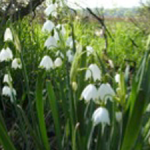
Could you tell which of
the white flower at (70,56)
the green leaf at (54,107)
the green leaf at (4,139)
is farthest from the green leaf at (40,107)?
the white flower at (70,56)

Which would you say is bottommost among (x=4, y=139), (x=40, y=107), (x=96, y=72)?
(x=4, y=139)

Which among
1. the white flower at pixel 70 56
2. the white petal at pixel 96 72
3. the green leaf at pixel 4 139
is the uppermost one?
the white flower at pixel 70 56

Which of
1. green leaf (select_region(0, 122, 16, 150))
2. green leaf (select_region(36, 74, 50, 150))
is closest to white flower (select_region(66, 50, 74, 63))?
green leaf (select_region(36, 74, 50, 150))

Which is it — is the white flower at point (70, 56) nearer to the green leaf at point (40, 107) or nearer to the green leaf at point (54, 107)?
the green leaf at point (54, 107)

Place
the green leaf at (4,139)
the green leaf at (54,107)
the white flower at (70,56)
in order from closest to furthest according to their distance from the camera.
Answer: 1. the green leaf at (4,139)
2. the green leaf at (54,107)
3. the white flower at (70,56)

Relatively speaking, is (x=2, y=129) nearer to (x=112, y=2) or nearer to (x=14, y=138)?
(x=14, y=138)

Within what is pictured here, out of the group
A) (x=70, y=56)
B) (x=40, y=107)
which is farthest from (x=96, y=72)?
(x=70, y=56)

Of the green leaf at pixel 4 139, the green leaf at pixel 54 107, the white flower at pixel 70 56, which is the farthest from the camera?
the white flower at pixel 70 56

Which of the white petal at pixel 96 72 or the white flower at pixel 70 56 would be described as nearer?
the white petal at pixel 96 72

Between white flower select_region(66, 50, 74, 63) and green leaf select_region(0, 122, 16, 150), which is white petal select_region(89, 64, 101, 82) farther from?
white flower select_region(66, 50, 74, 63)

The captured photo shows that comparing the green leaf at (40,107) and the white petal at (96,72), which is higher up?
the white petal at (96,72)

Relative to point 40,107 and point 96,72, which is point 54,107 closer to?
point 40,107
